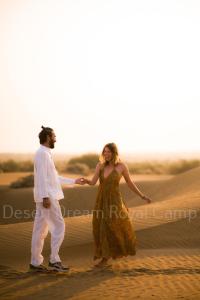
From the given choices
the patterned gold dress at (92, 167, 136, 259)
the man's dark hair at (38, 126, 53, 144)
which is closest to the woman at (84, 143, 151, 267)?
the patterned gold dress at (92, 167, 136, 259)

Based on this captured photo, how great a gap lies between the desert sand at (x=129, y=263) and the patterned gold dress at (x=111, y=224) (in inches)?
12.5

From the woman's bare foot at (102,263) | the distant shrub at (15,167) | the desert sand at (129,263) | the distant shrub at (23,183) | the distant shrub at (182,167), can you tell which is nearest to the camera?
the desert sand at (129,263)

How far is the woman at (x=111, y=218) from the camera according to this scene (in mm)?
9805

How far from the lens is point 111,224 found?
980cm

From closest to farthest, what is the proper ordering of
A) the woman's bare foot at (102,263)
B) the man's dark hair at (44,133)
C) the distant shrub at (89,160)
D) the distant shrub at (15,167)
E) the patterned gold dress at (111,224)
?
the man's dark hair at (44,133) < the patterned gold dress at (111,224) < the woman's bare foot at (102,263) < the distant shrub at (89,160) < the distant shrub at (15,167)

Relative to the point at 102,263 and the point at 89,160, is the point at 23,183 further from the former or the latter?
the point at 102,263

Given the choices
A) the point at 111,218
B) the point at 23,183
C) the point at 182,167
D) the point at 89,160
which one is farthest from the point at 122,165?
the point at 89,160

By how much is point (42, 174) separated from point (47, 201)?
423 mm

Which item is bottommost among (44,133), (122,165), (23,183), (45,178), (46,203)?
(46,203)

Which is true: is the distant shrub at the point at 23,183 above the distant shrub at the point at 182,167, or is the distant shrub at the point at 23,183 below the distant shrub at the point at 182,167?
below

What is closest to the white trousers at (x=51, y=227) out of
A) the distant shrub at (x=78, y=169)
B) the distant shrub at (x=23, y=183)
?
the distant shrub at (x=23, y=183)

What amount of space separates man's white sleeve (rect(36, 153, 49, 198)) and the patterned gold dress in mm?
1101

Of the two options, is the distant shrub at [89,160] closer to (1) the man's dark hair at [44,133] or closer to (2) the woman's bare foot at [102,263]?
(2) the woman's bare foot at [102,263]

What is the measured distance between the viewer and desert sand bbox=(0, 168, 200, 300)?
8.24 metres
